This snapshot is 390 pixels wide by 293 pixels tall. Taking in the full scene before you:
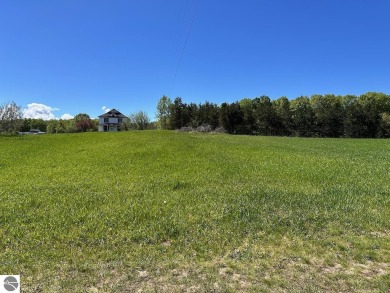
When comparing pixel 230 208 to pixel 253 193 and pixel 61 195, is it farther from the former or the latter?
pixel 61 195

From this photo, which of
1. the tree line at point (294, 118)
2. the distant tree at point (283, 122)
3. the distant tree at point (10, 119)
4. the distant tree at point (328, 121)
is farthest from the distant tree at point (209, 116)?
the distant tree at point (10, 119)

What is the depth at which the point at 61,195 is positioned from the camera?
A: 7180 mm

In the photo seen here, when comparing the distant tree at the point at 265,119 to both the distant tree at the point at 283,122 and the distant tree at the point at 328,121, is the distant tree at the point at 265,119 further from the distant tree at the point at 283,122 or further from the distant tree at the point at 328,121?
the distant tree at the point at 328,121

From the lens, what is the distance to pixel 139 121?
88.2 m

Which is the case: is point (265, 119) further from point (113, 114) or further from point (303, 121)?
point (113, 114)

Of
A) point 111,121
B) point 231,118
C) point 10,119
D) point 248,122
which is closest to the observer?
point 10,119

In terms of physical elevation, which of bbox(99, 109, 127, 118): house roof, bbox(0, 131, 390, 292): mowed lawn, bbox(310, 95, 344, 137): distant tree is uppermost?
bbox(99, 109, 127, 118): house roof

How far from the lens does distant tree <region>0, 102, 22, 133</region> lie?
43.9 m

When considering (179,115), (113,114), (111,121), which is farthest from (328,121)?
(113,114)

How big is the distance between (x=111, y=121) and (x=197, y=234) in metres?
84.9

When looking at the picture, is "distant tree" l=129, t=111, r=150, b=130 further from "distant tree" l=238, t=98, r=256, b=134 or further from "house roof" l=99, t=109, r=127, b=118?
"distant tree" l=238, t=98, r=256, b=134

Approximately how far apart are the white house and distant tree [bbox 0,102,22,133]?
126ft

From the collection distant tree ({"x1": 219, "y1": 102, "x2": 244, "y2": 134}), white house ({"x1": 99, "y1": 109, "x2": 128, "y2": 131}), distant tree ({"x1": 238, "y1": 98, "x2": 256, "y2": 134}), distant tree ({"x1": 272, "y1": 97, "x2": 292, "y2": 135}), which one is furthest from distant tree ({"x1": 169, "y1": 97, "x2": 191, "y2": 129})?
white house ({"x1": 99, "y1": 109, "x2": 128, "y2": 131})

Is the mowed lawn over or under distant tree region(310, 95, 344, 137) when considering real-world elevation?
under
